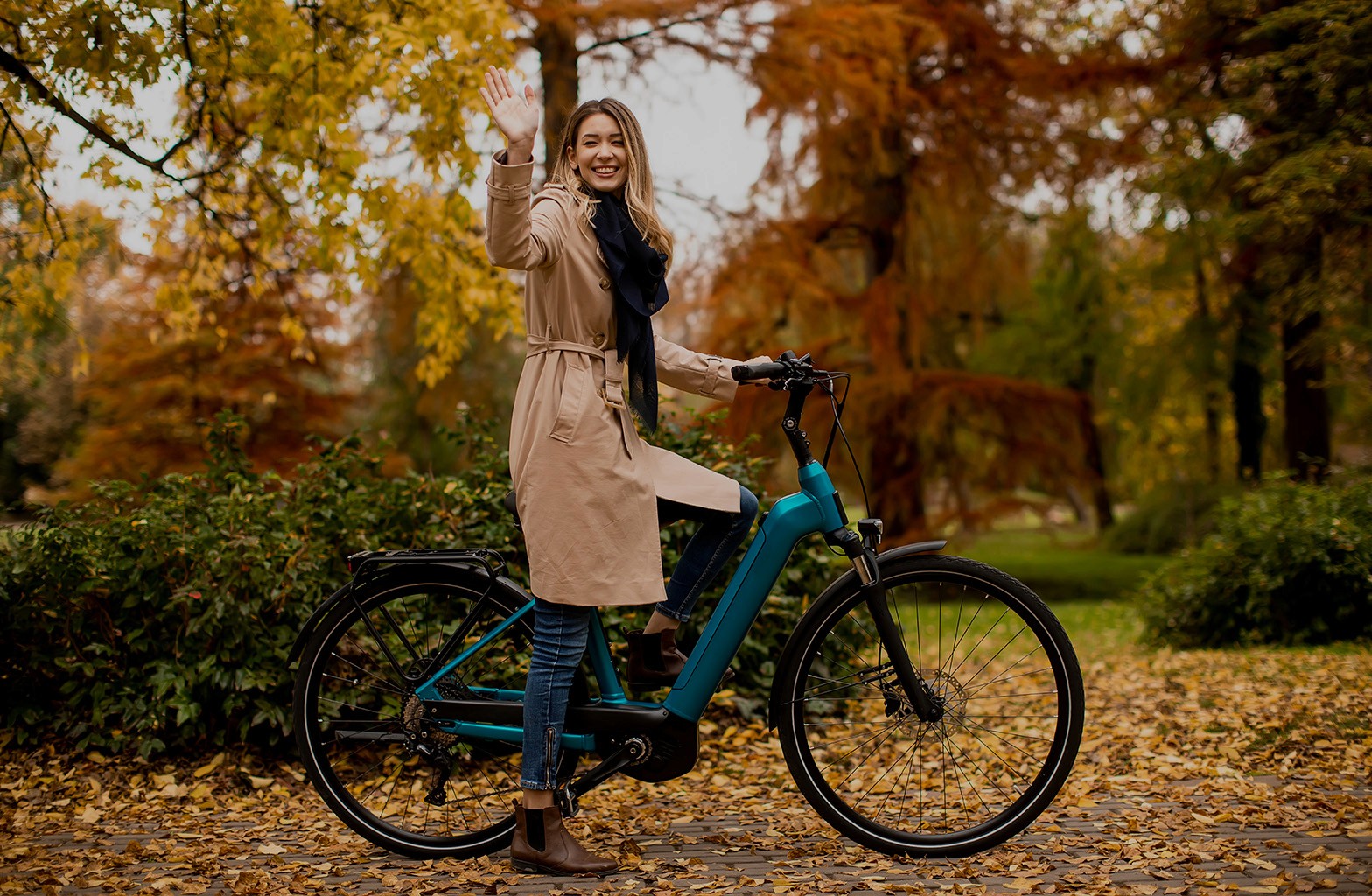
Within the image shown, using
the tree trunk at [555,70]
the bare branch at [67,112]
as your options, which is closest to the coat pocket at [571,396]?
the bare branch at [67,112]

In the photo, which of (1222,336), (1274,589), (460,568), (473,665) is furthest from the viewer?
(1222,336)

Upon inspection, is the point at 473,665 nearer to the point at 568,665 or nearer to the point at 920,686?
the point at 568,665

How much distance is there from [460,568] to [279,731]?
1421mm

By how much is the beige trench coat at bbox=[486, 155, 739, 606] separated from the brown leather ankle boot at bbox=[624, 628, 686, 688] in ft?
0.70

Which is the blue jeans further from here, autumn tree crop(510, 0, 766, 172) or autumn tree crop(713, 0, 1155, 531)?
autumn tree crop(713, 0, 1155, 531)

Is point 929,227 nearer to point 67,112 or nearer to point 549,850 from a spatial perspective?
point 67,112

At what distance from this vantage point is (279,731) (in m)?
4.01

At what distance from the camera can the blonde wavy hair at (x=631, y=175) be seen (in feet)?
9.37

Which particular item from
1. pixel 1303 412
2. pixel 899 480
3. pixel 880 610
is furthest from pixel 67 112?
pixel 1303 412

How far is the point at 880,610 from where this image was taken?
293 centimetres

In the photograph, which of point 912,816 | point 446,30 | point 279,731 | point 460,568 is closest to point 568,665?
point 460,568

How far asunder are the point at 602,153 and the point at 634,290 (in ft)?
1.23

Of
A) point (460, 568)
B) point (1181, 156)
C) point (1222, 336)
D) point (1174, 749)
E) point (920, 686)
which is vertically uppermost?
point (1181, 156)

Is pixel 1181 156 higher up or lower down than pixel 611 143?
higher up
